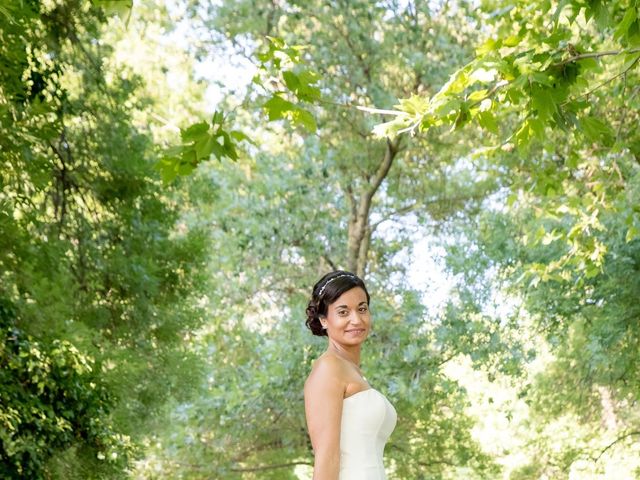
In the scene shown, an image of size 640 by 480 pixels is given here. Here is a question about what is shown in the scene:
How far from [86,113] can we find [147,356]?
8.33 feet

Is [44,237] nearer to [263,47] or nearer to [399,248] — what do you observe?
[263,47]

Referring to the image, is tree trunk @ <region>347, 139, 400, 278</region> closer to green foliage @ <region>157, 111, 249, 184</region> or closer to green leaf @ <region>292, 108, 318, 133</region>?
green leaf @ <region>292, 108, 318, 133</region>

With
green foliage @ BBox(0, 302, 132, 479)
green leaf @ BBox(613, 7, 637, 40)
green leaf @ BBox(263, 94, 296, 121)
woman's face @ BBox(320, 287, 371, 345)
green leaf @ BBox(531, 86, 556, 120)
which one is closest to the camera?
woman's face @ BBox(320, 287, 371, 345)

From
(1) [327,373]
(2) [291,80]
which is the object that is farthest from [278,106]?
(1) [327,373]

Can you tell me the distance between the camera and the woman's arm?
3332mm

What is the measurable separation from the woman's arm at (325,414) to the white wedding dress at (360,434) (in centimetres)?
7

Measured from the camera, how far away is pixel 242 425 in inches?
635

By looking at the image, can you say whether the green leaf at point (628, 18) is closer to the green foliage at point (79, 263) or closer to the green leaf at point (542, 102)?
the green leaf at point (542, 102)

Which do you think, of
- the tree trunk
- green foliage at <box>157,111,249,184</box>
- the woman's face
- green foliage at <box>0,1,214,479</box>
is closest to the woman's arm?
the woman's face

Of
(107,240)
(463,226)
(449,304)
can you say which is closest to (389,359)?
(449,304)

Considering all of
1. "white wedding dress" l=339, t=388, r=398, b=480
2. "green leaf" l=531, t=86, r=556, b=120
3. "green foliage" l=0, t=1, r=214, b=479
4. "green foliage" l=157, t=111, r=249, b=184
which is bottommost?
"white wedding dress" l=339, t=388, r=398, b=480

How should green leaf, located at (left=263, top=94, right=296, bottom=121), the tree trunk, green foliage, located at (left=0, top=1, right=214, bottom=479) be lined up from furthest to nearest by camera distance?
1. the tree trunk
2. green foliage, located at (left=0, top=1, right=214, bottom=479)
3. green leaf, located at (left=263, top=94, right=296, bottom=121)

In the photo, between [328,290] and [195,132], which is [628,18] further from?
[195,132]

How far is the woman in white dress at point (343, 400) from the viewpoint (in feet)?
11.0
